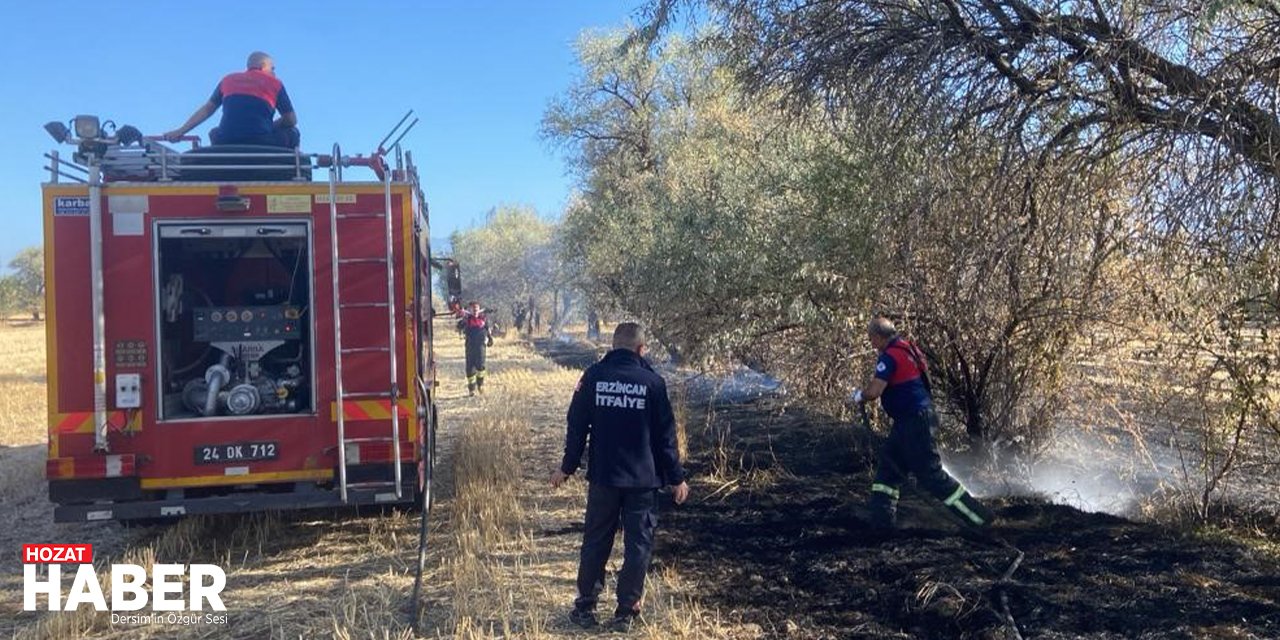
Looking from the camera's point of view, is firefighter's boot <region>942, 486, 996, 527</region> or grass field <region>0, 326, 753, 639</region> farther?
firefighter's boot <region>942, 486, 996, 527</region>

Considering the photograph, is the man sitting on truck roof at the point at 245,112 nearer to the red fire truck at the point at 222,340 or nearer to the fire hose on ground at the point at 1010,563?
the red fire truck at the point at 222,340

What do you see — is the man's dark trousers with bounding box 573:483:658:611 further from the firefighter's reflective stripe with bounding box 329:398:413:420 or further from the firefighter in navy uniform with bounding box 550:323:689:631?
the firefighter's reflective stripe with bounding box 329:398:413:420

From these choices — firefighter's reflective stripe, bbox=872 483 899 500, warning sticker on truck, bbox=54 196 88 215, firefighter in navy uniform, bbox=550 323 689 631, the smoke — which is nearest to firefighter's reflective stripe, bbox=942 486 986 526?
firefighter's reflective stripe, bbox=872 483 899 500

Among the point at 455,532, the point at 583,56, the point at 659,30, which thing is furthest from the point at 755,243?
the point at 583,56

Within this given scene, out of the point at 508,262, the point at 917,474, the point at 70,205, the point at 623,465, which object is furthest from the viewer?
the point at 508,262

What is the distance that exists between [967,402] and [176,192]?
7.06 m

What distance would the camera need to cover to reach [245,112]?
6.96m

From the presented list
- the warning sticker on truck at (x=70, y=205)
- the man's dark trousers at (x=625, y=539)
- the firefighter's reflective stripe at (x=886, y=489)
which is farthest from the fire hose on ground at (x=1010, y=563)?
the warning sticker on truck at (x=70, y=205)

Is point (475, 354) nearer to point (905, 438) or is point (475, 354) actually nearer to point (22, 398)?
point (22, 398)

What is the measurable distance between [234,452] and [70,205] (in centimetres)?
191

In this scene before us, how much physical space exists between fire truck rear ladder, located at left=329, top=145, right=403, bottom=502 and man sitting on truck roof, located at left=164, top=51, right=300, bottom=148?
1050mm

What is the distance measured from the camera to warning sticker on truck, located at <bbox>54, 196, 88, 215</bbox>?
5.84 metres

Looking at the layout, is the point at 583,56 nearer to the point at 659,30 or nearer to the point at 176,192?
the point at 659,30

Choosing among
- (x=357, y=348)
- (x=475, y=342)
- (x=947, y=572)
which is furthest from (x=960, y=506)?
(x=475, y=342)
